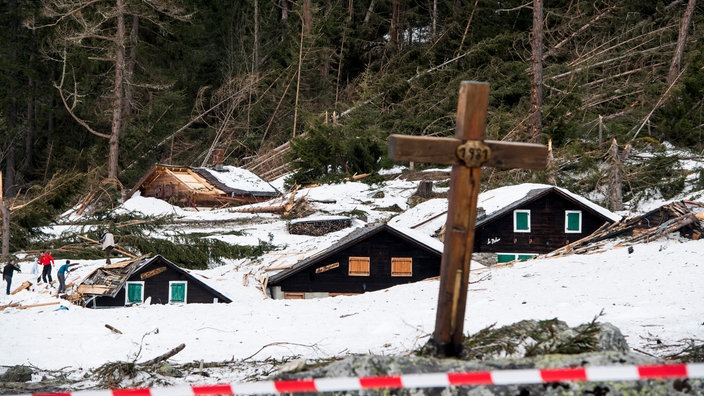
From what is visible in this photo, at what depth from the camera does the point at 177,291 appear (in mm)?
26094

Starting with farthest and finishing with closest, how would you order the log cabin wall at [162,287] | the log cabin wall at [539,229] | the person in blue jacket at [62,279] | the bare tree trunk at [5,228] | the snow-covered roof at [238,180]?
the snow-covered roof at [238,180] → the log cabin wall at [539,229] → the bare tree trunk at [5,228] → the log cabin wall at [162,287] → the person in blue jacket at [62,279]

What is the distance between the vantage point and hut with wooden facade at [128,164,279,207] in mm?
40188

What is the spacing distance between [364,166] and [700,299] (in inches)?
1090

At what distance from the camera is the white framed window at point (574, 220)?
98.2 feet

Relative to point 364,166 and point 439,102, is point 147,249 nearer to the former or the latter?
point 364,166

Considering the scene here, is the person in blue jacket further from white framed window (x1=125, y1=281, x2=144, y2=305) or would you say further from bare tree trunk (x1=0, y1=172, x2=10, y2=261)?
bare tree trunk (x1=0, y1=172, x2=10, y2=261)

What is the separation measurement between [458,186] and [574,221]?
918 inches

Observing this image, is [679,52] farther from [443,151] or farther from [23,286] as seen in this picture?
[443,151]

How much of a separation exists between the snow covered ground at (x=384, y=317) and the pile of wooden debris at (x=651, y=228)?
950 mm

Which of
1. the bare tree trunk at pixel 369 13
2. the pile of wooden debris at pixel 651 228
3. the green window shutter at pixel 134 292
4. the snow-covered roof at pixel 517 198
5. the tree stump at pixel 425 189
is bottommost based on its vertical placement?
the green window shutter at pixel 134 292

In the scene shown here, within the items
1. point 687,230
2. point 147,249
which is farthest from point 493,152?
point 147,249

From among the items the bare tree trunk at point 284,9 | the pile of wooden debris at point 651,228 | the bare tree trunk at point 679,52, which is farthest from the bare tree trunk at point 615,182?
the bare tree trunk at point 284,9

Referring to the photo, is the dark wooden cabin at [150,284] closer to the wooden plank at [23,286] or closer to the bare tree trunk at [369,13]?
the wooden plank at [23,286]

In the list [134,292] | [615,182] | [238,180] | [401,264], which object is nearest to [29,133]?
[238,180]
